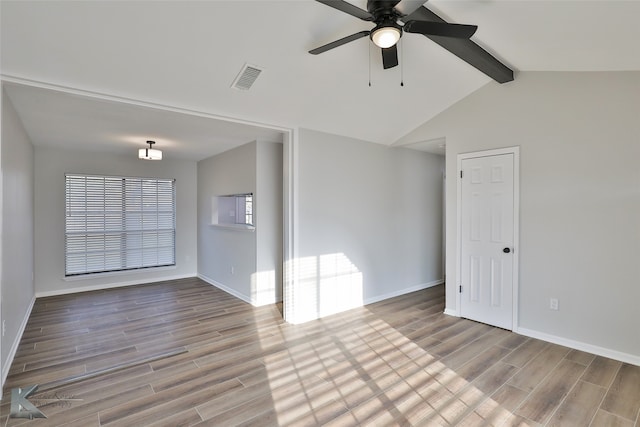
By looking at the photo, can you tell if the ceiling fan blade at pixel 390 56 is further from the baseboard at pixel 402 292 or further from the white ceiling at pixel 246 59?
the baseboard at pixel 402 292

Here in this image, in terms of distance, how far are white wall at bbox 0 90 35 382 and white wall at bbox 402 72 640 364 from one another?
15.9ft

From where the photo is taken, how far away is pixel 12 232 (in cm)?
302

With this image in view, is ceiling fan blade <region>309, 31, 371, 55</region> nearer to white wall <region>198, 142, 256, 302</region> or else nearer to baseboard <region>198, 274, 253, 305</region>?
white wall <region>198, 142, 256, 302</region>

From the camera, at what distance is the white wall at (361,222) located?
13.4 ft

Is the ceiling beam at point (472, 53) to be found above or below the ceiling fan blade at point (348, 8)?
above

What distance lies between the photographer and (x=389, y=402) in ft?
7.68

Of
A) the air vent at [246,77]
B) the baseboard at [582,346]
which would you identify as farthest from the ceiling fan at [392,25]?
the baseboard at [582,346]

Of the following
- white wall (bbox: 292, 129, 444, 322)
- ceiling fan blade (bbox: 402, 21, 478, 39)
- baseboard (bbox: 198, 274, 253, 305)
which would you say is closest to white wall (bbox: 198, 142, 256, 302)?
baseboard (bbox: 198, 274, 253, 305)

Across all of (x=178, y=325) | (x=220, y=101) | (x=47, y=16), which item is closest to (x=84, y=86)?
(x=47, y=16)

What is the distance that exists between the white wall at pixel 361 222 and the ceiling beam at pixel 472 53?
178 cm

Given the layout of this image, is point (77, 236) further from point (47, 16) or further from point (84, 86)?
point (47, 16)

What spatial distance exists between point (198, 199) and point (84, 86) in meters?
4.10

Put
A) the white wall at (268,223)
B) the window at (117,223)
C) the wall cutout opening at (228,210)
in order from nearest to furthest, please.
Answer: the white wall at (268,223) < the window at (117,223) < the wall cutout opening at (228,210)

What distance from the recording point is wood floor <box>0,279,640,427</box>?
7.25ft
